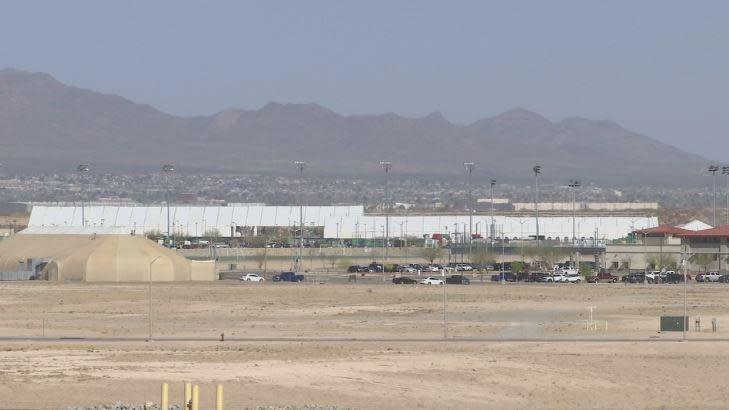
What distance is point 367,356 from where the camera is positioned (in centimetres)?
5500

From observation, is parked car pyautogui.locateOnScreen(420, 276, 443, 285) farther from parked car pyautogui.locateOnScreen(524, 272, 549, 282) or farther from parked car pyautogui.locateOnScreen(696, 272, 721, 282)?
parked car pyautogui.locateOnScreen(696, 272, 721, 282)

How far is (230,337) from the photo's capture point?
209 ft

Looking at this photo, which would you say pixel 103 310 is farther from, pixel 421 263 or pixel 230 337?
pixel 421 263

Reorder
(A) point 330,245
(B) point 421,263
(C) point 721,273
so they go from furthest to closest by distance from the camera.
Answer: (A) point 330,245, (B) point 421,263, (C) point 721,273

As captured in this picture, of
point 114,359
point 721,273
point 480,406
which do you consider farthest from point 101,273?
point 480,406

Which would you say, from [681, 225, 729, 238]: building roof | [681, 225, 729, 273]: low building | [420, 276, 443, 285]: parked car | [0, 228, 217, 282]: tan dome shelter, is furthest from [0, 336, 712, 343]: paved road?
[681, 225, 729, 273]: low building

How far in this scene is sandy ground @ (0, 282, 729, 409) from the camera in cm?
4634

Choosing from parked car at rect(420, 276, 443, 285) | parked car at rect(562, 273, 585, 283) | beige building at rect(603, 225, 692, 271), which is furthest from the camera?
beige building at rect(603, 225, 692, 271)

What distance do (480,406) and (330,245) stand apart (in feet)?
460

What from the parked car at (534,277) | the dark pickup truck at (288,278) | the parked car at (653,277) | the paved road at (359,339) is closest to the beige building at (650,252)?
the parked car at (653,277)

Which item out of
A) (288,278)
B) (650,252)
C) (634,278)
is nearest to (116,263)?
(288,278)

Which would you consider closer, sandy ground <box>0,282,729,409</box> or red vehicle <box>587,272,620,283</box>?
sandy ground <box>0,282,729,409</box>

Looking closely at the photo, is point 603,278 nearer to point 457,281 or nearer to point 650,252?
point 457,281

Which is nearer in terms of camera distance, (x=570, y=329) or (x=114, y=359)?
(x=114, y=359)
